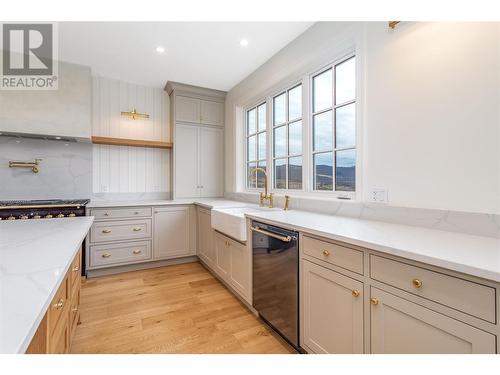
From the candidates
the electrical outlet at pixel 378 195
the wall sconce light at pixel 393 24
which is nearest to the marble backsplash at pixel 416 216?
the electrical outlet at pixel 378 195

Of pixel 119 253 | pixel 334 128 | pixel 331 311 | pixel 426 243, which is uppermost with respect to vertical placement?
pixel 334 128

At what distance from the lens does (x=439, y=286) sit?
0.91 m

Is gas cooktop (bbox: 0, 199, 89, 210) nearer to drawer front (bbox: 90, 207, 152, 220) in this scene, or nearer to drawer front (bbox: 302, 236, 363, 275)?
drawer front (bbox: 90, 207, 152, 220)

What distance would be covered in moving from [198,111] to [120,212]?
6.21ft

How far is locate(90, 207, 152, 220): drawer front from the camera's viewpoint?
2918 mm

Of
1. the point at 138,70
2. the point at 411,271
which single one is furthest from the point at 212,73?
the point at 411,271

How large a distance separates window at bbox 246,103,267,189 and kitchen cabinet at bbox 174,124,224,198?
566mm

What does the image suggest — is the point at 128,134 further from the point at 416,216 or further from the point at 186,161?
the point at 416,216

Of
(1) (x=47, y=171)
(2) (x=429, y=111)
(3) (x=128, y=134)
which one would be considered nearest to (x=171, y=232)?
(3) (x=128, y=134)

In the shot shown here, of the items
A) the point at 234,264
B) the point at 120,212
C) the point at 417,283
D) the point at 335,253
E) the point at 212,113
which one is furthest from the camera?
the point at 212,113

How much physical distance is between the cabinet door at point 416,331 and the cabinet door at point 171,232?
270 centimetres

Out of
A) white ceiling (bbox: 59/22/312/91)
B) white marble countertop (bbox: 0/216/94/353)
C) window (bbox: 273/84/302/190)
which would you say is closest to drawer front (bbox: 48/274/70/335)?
white marble countertop (bbox: 0/216/94/353)
